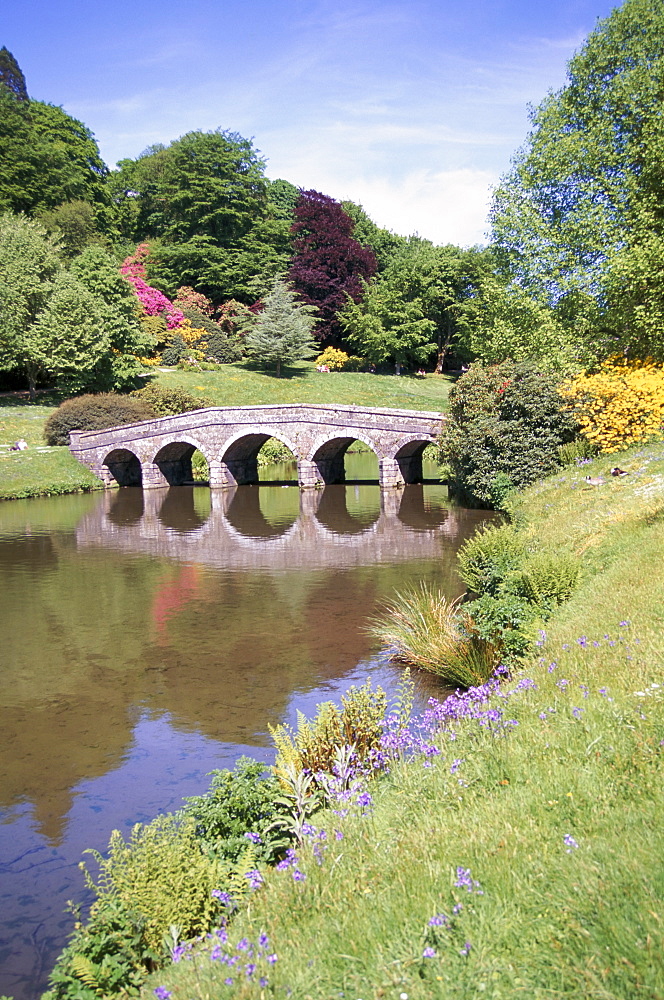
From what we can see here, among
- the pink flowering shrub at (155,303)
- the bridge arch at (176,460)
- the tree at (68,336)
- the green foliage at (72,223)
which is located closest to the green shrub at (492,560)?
the bridge arch at (176,460)

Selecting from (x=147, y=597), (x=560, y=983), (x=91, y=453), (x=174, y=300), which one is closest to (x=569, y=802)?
(x=560, y=983)

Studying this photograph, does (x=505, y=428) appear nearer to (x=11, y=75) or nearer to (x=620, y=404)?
(x=620, y=404)

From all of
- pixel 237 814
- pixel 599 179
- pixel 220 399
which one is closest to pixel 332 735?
pixel 237 814

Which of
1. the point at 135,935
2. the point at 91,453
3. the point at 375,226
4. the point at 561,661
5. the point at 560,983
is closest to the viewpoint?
the point at 560,983

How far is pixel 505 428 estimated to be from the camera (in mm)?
22672

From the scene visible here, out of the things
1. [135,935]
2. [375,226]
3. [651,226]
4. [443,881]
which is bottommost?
[135,935]

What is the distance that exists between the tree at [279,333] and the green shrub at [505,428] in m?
31.6

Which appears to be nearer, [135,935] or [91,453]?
[135,935]

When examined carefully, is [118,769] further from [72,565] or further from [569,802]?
[72,565]

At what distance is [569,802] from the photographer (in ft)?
13.6

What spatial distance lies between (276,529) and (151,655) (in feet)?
41.6

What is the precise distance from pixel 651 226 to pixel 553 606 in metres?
17.8

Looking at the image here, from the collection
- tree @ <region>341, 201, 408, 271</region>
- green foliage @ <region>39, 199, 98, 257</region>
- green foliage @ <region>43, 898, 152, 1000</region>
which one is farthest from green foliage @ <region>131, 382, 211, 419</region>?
tree @ <region>341, 201, 408, 271</region>

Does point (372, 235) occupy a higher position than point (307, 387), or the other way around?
point (372, 235)
